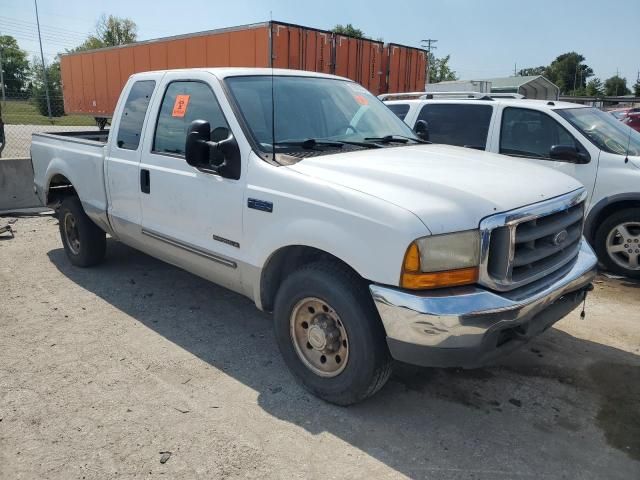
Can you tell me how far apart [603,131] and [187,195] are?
4.70 m

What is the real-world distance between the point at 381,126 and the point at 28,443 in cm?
314

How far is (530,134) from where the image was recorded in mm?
6074

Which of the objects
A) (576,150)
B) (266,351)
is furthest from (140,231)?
(576,150)

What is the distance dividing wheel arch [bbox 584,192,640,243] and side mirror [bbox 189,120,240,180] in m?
4.15

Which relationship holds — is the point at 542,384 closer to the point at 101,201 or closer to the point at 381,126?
the point at 381,126

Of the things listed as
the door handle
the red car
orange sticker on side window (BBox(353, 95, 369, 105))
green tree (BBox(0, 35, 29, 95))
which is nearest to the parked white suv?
orange sticker on side window (BBox(353, 95, 369, 105))

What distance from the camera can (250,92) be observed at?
3.74 m

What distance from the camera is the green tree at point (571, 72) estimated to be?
97.8m

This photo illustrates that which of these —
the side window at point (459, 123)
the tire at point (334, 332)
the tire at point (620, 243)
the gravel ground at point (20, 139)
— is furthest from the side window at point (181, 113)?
the gravel ground at point (20, 139)

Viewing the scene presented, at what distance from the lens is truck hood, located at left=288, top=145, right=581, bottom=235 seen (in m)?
2.67

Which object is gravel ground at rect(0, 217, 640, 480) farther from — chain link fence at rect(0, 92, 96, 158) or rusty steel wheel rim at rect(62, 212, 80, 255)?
chain link fence at rect(0, 92, 96, 158)

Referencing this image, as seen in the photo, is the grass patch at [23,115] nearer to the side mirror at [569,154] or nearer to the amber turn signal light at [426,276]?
the side mirror at [569,154]

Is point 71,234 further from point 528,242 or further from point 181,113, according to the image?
point 528,242

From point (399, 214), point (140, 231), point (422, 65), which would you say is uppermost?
point (422, 65)
